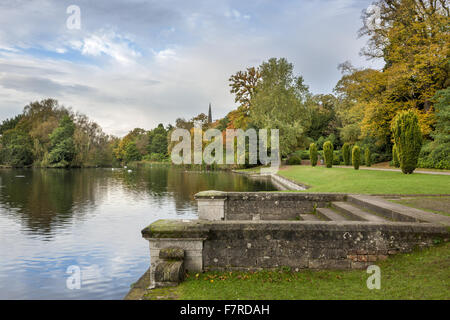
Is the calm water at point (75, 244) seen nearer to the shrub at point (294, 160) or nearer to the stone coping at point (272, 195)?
the stone coping at point (272, 195)

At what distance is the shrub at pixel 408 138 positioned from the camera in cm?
1508

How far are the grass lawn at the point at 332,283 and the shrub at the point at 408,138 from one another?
1264cm

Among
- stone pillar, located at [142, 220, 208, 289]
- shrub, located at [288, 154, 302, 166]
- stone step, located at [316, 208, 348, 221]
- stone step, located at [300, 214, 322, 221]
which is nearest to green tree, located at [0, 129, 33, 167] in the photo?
shrub, located at [288, 154, 302, 166]

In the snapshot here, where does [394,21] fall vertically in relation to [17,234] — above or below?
above

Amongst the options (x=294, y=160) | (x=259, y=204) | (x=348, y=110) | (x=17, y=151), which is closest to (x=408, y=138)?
(x=259, y=204)

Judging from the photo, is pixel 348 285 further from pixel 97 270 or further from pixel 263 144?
pixel 263 144

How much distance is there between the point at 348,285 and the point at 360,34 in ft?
94.1

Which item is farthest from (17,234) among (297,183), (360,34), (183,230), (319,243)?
(360,34)

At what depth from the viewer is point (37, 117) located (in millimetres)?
70250

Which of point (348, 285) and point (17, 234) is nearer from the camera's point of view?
point (348, 285)

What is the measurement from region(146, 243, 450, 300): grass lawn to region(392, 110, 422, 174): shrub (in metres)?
12.6

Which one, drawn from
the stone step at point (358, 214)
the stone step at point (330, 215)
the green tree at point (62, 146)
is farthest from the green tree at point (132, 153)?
the stone step at point (358, 214)

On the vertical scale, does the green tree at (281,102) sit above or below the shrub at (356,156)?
above

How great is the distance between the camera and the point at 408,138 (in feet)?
49.6
